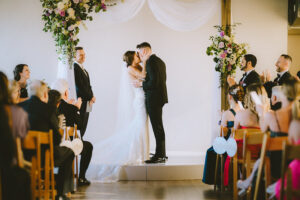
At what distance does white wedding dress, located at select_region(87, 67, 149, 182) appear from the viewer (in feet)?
20.2

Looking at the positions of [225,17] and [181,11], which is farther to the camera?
[225,17]

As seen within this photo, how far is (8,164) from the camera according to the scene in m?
3.14

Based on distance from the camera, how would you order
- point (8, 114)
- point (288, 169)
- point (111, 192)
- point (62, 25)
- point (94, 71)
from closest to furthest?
1. point (288, 169)
2. point (8, 114)
3. point (111, 192)
4. point (62, 25)
5. point (94, 71)

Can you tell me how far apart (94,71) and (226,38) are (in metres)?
3.30

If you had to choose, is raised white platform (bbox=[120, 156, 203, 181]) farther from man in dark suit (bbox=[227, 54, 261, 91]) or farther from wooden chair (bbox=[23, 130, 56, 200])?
wooden chair (bbox=[23, 130, 56, 200])

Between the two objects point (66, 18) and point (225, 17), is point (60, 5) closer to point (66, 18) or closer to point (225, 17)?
point (66, 18)

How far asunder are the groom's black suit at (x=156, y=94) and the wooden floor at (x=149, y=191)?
2.50 feet

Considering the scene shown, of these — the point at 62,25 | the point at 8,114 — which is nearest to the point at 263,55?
the point at 62,25

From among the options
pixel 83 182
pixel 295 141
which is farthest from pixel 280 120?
pixel 83 182

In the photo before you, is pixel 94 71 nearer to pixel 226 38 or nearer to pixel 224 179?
pixel 226 38

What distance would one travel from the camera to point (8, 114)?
3.12m

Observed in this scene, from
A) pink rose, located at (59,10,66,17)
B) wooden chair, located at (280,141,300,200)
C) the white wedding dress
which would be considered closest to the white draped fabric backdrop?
pink rose, located at (59,10,66,17)

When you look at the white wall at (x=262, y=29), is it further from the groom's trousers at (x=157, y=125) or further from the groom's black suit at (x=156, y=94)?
the groom's trousers at (x=157, y=125)

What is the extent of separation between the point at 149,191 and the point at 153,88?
1.73 meters
